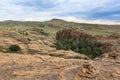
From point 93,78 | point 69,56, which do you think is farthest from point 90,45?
point 93,78

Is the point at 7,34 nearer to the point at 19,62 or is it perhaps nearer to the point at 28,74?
the point at 19,62

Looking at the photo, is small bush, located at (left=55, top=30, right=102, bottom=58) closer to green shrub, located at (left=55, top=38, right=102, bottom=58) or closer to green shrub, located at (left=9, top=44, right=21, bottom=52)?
green shrub, located at (left=55, top=38, right=102, bottom=58)

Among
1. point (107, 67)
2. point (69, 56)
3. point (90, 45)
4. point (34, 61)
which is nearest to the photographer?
point (107, 67)

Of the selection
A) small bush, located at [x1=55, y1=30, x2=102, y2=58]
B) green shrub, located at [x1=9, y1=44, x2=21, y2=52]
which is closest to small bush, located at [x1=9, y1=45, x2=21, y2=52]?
green shrub, located at [x1=9, y1=44, x2=21, y2=52]

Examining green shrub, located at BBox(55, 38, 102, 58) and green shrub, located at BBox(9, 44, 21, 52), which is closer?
green shrub, located at BBox(9, 44, 21, 52)

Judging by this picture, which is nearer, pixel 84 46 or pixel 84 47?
pixel 84 47

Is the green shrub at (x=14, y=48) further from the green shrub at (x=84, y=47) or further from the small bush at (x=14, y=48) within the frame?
the green shrub at (x=84, y=47)

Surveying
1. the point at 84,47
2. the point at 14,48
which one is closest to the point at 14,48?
the point at 14,48

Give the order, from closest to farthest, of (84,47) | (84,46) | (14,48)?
(14,48) < (84,47) < (84,46)

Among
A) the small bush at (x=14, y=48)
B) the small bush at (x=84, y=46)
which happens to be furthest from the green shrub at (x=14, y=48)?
the small bush at (x=84, y=46)

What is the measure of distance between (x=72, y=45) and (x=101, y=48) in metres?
5.40

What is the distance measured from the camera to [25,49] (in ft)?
130

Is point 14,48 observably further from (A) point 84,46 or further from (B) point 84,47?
Answer: (A) point 84,46

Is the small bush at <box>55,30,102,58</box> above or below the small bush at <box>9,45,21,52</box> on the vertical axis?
below
